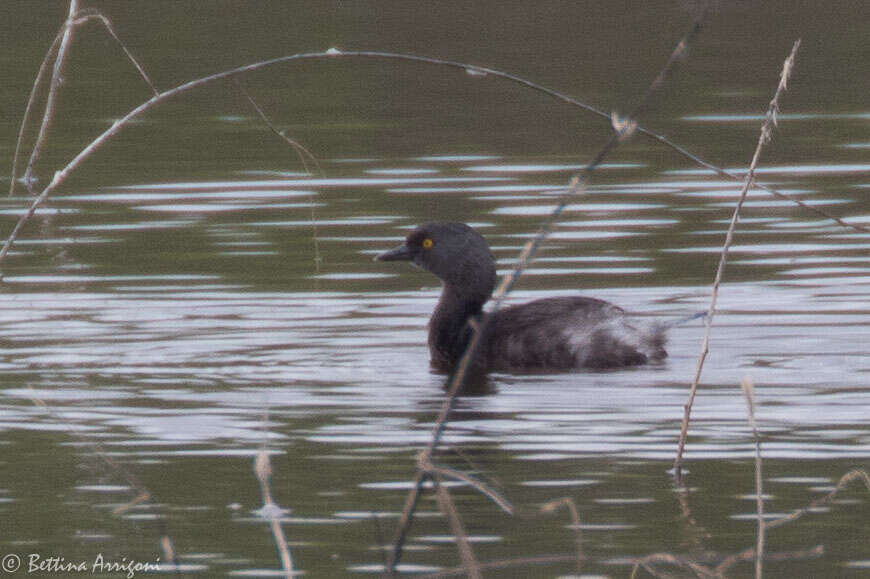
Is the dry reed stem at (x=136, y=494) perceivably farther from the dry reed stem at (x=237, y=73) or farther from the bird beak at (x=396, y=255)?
the bird beak at (x=396, y=255)

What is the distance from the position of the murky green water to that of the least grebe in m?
0.21

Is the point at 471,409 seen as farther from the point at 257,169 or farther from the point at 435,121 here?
the point at 435,121

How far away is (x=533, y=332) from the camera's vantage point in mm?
11734

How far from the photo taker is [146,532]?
8000mm

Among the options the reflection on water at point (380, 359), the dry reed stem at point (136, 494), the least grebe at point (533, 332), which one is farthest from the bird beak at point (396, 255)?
the dry reed stem at point (136, 494)

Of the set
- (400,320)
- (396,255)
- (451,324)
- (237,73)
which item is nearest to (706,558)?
(237,73)

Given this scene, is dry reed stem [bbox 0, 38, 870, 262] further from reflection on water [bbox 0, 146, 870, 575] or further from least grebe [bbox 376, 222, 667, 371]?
least grebe [bbox 376, 222, 667, 371]

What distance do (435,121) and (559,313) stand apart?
10600 millimetres

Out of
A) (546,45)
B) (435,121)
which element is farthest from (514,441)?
(546,45)

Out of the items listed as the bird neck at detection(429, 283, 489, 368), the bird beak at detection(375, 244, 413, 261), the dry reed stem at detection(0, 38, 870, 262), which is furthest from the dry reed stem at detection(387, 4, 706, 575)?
the bird beak at detection(375, 244, 413, 261)

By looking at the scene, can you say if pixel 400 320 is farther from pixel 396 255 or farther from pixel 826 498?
pixel 826 498

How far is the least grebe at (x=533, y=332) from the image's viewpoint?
11586mm

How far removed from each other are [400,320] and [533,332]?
63.5 inches

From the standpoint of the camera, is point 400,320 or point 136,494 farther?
Answer: point 400,320
